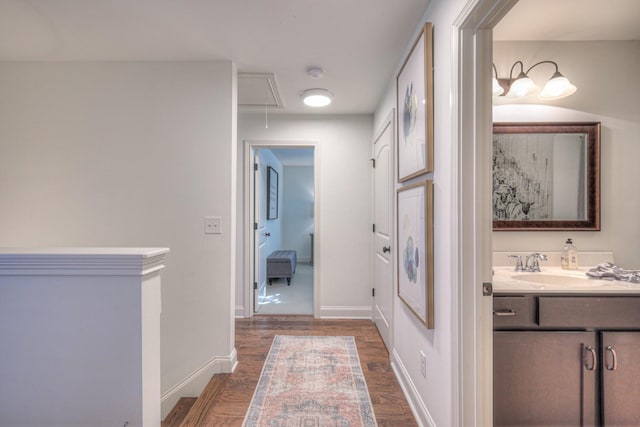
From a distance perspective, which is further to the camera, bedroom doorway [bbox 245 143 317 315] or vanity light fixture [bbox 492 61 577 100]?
bedroom doorway [bbox 245 143 317 315]

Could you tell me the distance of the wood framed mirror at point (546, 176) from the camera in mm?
1950

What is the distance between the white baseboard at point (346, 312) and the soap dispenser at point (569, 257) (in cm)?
199

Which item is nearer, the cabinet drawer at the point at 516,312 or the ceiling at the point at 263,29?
the cabinet drawer at the point at 516,312

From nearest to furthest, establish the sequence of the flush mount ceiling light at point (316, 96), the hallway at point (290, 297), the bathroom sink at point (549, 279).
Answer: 1. the bathroom sink at point (549, 279)
2. the flush mount ceiling light at point (316, 96)
3. the hallway at point (290, 297)

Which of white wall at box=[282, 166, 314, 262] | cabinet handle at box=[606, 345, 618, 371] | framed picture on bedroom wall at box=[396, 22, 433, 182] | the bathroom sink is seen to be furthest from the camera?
white wall at box=[282, 166, 314, 262]

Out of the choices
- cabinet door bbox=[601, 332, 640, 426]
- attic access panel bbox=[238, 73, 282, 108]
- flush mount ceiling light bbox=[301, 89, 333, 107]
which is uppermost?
attic access panel bbox=[238, 73, 282, 108]

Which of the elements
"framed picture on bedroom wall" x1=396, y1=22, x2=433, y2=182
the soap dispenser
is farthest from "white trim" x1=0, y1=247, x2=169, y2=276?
the soap dispenser

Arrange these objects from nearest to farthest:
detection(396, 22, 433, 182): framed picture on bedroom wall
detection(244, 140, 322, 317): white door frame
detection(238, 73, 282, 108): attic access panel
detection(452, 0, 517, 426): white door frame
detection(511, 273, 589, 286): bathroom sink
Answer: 1. detection(452, 0, 517, 426): white door frame
2. detection(396, 22, 433, 182): framed picture on bedroom wall
3. detection(511, 273, 589, 286): bathroom sink
4. detection(238, 73, 282, 108): attic access panel
5. detection(244, 140, 322, 317): white door frame

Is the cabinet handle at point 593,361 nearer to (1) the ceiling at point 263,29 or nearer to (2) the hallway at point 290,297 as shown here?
(1) the ceiling at point 263,29

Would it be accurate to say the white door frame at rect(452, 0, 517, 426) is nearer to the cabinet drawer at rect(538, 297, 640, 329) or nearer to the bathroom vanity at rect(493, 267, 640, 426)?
the bathroom vanity at rect(493, 267, 640, 426)

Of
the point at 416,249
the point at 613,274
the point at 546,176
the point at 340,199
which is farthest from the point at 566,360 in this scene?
the point at 340,199

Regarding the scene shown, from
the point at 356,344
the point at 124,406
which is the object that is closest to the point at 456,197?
the point at 124,406

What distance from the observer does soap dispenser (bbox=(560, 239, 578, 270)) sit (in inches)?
74.1

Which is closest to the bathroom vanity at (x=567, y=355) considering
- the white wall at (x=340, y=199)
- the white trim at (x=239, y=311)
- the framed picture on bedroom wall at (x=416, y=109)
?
the framed picture on bedroom wall at (x=416, y=109)
